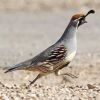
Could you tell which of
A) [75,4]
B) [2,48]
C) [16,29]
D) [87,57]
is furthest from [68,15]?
[87,57]

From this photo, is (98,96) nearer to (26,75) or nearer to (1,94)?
(1,94)

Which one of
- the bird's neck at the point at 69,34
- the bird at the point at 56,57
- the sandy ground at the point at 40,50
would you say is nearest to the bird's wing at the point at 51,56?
the bird at the point at 56,57

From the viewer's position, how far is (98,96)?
9844 millimetres

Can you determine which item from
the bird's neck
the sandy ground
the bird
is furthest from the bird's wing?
the sandy ground

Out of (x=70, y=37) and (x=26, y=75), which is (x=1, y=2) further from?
(x=70, y=37)

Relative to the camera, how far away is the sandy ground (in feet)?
32.9

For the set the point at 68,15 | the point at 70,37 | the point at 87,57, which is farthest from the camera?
the point at 68,15

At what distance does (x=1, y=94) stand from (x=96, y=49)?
9.51 m

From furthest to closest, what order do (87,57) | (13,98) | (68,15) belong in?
(68,15) < (87,57) < (13,98)

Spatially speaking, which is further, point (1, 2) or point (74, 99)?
point (1, 2)

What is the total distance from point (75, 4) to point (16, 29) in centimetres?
800

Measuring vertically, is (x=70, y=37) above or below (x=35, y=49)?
above

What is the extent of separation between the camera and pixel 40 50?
18.7m

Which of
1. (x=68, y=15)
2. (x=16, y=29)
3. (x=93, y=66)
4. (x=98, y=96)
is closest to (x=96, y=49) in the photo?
(x=93, y=66)
